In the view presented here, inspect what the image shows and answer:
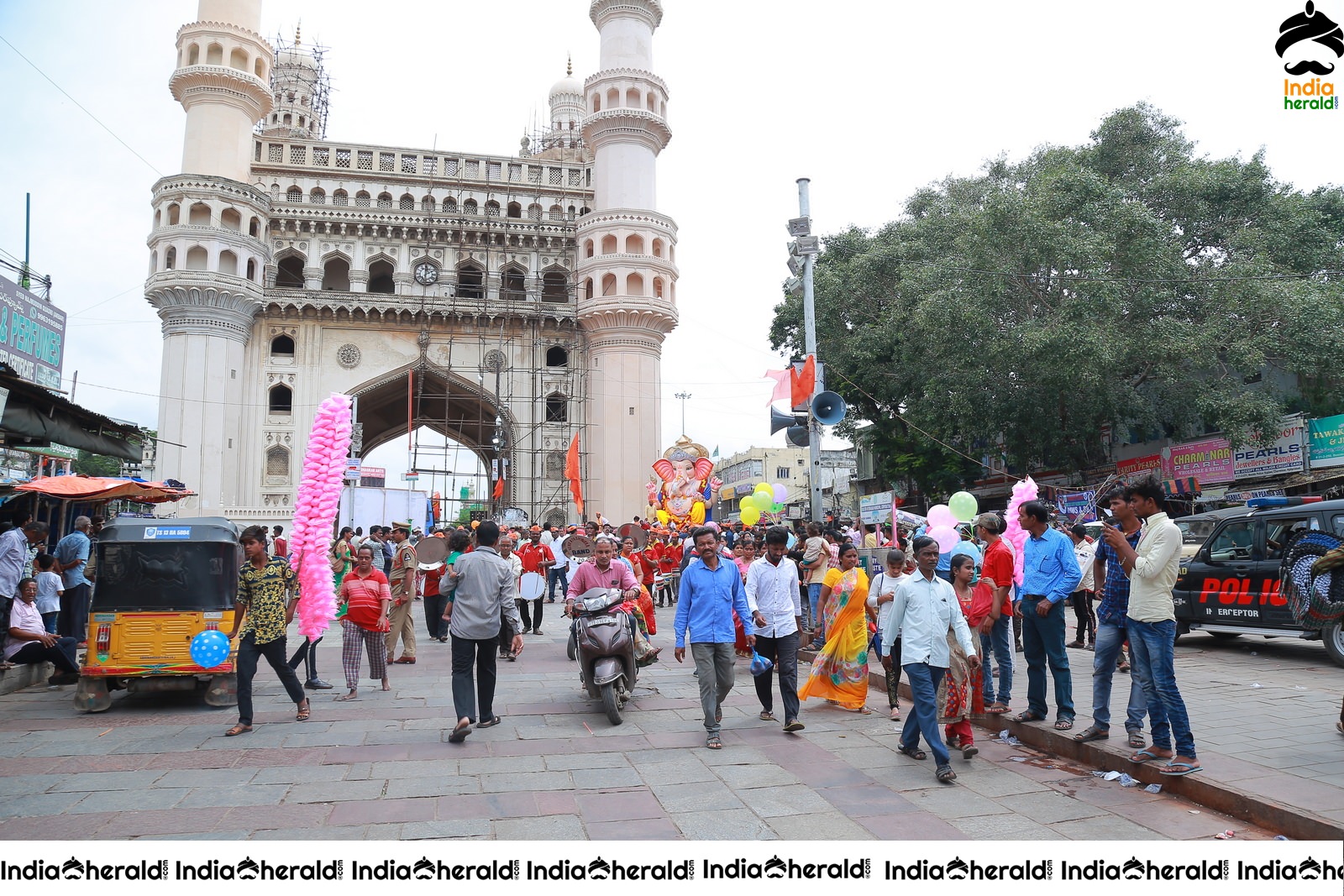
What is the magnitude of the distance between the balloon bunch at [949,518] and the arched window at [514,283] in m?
25.8

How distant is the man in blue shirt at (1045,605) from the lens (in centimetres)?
590

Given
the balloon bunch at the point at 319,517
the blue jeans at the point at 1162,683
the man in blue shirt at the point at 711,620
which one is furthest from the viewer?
the balloon bunch at the point at 319,517

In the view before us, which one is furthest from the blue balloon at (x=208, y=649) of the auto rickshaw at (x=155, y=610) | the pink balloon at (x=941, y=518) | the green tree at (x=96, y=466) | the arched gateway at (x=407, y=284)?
the green tree at (x=96, y=466)

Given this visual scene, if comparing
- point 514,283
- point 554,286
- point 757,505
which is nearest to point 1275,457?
point 757,505

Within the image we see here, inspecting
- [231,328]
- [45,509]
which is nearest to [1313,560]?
[45,509]

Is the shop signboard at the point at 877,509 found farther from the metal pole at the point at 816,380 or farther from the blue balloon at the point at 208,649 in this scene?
the blue balloon at the point at 208,649

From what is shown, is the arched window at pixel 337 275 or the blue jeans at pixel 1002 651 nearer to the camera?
the blue jeans at pixel 1002 651

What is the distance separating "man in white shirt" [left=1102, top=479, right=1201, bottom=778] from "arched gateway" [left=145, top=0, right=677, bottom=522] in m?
25.2

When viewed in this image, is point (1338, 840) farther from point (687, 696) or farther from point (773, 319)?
point (773, 319)

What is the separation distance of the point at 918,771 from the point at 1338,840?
2.14 metres

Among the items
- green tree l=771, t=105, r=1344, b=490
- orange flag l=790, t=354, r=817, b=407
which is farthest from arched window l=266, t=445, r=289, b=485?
orange flag l=790, t=354, r=817, b=407

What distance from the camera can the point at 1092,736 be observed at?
18.1 feet

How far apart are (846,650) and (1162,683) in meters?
2.83

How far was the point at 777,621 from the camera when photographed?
669 centimetres
